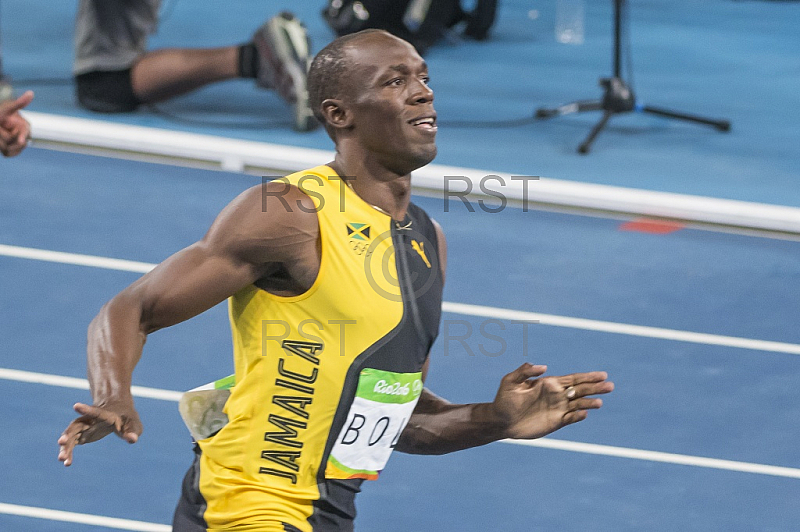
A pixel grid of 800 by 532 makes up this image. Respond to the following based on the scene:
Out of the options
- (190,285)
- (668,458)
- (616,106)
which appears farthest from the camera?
(616,106)

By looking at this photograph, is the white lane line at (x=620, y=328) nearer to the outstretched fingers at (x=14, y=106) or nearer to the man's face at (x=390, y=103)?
the outstretched fingers at (x=14, y=106)

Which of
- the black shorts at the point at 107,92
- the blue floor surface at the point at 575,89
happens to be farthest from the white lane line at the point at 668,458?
the black shorts at the point at 107,92

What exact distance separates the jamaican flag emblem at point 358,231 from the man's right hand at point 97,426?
605 millimetres

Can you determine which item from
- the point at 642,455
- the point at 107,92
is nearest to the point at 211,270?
the point at 642,455

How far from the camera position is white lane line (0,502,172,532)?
12.5ft

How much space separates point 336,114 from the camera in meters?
2.74

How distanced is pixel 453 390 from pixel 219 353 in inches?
36.7

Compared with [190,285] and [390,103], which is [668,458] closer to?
[390,103]

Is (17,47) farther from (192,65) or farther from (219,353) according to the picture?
(219,353)

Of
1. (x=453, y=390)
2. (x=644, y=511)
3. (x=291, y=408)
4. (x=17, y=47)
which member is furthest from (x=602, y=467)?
(x=17, y=47)

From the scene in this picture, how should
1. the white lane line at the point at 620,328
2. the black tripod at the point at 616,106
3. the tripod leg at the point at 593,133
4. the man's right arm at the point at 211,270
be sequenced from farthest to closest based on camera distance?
the black tripod at the point at 616,106
the tripod leg at the point at 593,133
the white lane line at the point at 620,328
the man's right arm at the point at 211,270

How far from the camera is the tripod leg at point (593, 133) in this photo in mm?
7434

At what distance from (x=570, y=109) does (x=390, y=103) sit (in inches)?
213

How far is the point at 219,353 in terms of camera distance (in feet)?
16.2
